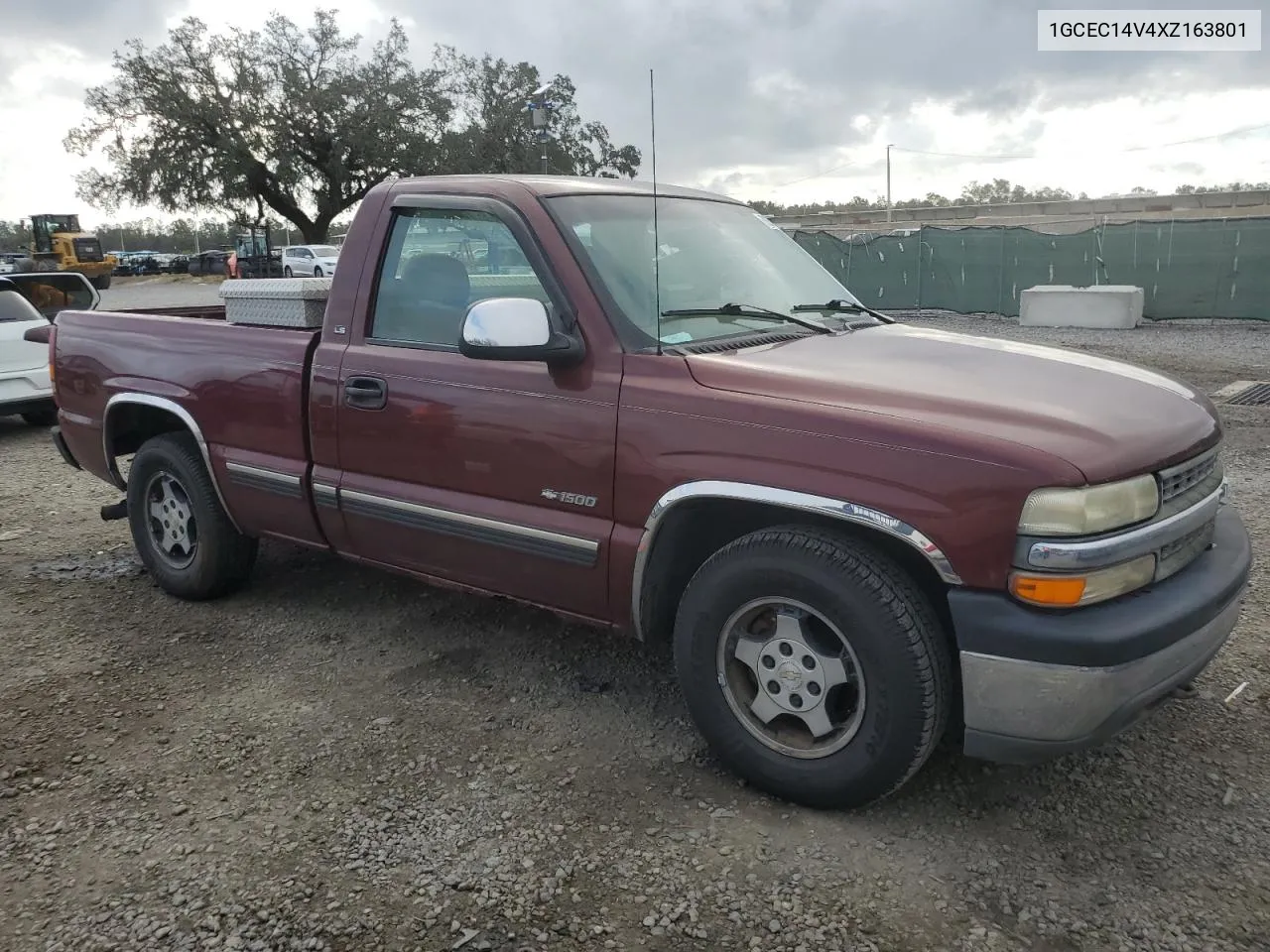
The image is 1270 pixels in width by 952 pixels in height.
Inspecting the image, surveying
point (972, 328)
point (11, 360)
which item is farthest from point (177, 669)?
point (972, 328)

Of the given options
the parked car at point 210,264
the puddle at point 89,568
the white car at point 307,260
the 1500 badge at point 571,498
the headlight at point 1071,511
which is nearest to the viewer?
the headlight at point 1071,511

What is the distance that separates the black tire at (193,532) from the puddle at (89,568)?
45cm

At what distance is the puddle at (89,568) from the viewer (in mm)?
5176

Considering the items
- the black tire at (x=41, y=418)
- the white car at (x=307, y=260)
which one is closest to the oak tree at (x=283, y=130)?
the white car at (x=307, y=260)

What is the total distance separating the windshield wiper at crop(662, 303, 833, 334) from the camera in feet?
10.9

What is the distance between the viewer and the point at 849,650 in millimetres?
2742

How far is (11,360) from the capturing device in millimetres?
8906

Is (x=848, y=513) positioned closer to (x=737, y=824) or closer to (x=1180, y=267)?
(x=737, y=824)

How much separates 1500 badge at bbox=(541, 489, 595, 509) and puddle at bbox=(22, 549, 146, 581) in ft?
9.96

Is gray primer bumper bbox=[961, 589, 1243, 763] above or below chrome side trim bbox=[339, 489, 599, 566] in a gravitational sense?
below

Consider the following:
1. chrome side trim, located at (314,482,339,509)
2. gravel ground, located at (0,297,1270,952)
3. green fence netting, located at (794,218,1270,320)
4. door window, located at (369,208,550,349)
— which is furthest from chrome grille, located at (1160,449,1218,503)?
green fence netting, located at (794,218,1270,320)

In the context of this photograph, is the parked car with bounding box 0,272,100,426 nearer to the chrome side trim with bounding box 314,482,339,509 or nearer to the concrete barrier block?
the chrome side trim with bounding box 314,482,339,509

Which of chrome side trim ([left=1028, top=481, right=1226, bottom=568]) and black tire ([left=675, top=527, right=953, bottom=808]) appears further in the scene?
black tire ([left=675, top=527, right=953, bottom=808])

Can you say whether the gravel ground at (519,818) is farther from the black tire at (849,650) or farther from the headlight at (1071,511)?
the headlight at (1071,511)
